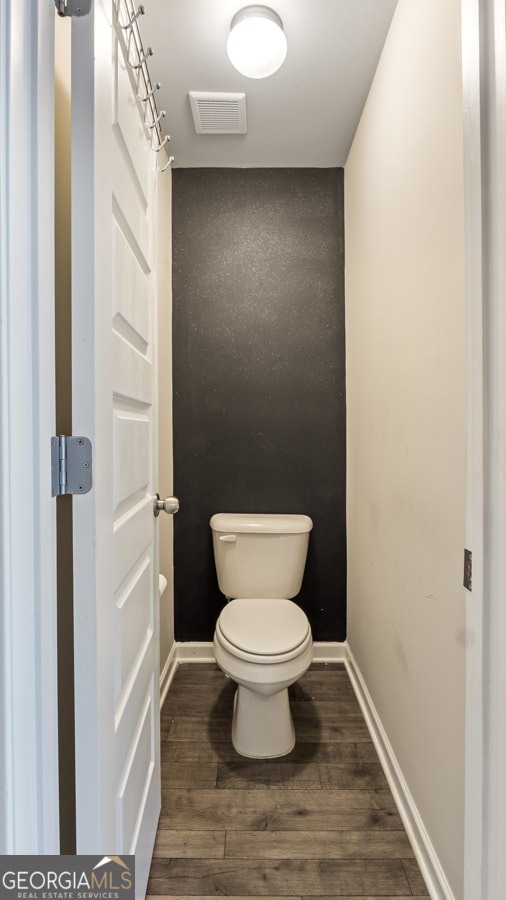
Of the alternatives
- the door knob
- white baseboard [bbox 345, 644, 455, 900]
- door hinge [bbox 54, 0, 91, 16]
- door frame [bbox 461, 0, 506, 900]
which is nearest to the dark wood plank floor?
white baseboard [bbox 345, 644, 455, 900]

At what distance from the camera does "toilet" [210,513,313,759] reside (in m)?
1.44

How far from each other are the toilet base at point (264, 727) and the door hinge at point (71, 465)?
3.92 feet

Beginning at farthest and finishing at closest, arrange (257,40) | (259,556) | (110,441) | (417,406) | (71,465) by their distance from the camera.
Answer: (259,556)
(257,40)
(417,406)
(110,441)
(71,465)

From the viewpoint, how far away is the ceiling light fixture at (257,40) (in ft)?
4.32

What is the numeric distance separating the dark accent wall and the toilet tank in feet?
0.70

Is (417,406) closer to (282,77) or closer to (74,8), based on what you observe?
(74,8)

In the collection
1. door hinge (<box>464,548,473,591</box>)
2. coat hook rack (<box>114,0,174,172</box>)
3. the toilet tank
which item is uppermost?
coat hook rack (<box>114,0,174,172</box>)

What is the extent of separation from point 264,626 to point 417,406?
966mm

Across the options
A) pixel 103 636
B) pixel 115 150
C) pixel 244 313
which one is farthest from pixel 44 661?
pixel 244 313

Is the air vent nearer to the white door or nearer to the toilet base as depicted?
the white door

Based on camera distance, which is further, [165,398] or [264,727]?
[165,398]

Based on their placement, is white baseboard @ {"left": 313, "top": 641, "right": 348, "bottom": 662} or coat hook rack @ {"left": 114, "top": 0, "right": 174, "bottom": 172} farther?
white baseboard @ {"left": 313, "top": 641, "right": 348, "bottom": 662}

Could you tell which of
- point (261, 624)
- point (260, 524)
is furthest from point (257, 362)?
point (261, 624)

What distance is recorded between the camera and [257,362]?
213 centimetres
